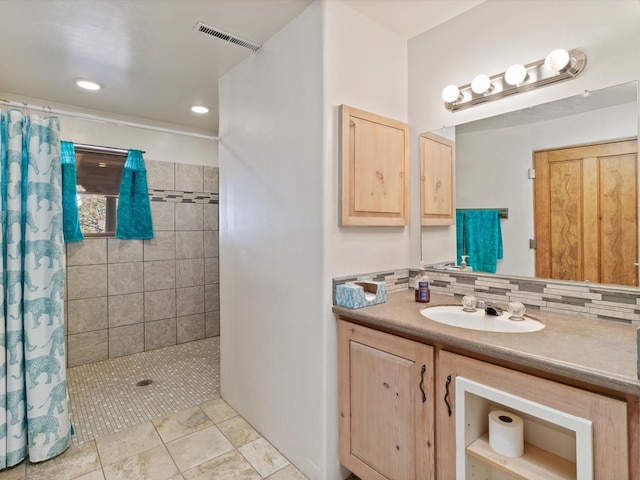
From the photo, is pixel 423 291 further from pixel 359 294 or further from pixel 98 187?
pixel 98 187

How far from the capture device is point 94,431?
7.31 feet

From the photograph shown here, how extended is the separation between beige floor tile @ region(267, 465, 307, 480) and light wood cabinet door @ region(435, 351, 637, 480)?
830 mm

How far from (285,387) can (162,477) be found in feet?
2.46

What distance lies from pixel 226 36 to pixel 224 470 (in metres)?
2.37

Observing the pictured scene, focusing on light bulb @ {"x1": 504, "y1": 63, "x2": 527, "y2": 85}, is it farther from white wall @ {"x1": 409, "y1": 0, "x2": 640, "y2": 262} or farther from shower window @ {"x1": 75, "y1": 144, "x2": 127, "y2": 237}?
shower window @ {"x1": 75, "y1": 144, "x2": 127, "y2": 237}

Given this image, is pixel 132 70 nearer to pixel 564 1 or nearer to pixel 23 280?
pixel 23 280

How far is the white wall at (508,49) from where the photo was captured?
138 cm

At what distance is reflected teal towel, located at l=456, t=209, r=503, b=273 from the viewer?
1.77m

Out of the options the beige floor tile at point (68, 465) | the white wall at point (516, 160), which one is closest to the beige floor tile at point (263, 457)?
the beige floor tile at point (68, 465)

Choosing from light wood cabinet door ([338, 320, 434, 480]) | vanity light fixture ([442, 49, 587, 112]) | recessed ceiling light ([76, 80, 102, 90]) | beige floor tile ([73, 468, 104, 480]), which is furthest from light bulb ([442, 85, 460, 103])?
beige floor tile ([73, 468, 104, 480])

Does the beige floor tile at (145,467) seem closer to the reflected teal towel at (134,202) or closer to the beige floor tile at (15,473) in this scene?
the beige floor tile at (15,473)

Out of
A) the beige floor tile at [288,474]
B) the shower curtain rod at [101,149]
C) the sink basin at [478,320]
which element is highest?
the shower curtain rod at [101,149]

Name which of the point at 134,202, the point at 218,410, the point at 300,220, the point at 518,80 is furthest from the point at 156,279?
the point at 518,80

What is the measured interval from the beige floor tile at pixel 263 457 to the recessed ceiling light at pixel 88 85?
2.76m
